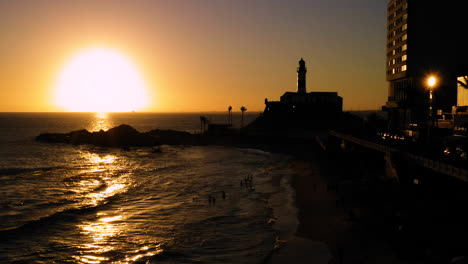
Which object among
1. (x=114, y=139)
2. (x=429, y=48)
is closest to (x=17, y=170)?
(x=114, y=139)

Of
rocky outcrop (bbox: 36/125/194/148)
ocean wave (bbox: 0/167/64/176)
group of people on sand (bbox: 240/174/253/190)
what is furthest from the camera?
rocky outcrop (bbox: 36/125/194/148)

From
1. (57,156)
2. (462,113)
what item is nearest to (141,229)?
(462,113)

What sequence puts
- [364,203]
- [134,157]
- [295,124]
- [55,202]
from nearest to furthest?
[364,203]
[55,202]
[134,157]
[295,124]

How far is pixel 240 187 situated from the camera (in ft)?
133

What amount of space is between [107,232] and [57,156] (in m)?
55.5

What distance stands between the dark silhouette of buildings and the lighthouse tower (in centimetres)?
74

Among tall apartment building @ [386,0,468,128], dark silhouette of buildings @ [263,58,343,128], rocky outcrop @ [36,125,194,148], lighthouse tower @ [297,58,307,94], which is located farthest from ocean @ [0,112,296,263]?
lighthouse tower @ [297,58,307,94]

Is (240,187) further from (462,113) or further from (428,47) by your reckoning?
(428,47)

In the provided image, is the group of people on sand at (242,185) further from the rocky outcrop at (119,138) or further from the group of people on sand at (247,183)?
the rocky outcrop at (119,138)

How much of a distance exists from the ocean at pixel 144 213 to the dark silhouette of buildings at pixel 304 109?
2233 inches

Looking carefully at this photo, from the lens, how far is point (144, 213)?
3022 cm

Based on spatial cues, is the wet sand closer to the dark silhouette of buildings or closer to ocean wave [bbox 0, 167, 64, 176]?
ocean wave [bbox 0, 167, 64, 176]

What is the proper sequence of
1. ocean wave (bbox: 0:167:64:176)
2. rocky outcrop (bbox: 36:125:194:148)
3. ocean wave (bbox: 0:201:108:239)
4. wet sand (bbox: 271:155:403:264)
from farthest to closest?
rocky outcrop (bbox: 36:125:194:148) → ocean wave (bbox: 0:167:64:176) → ocean wave (bbox: 0:201:108:239) → wet sand (bbox: 271:155:403:264)

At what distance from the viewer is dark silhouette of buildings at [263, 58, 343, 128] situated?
11500 centimetres
